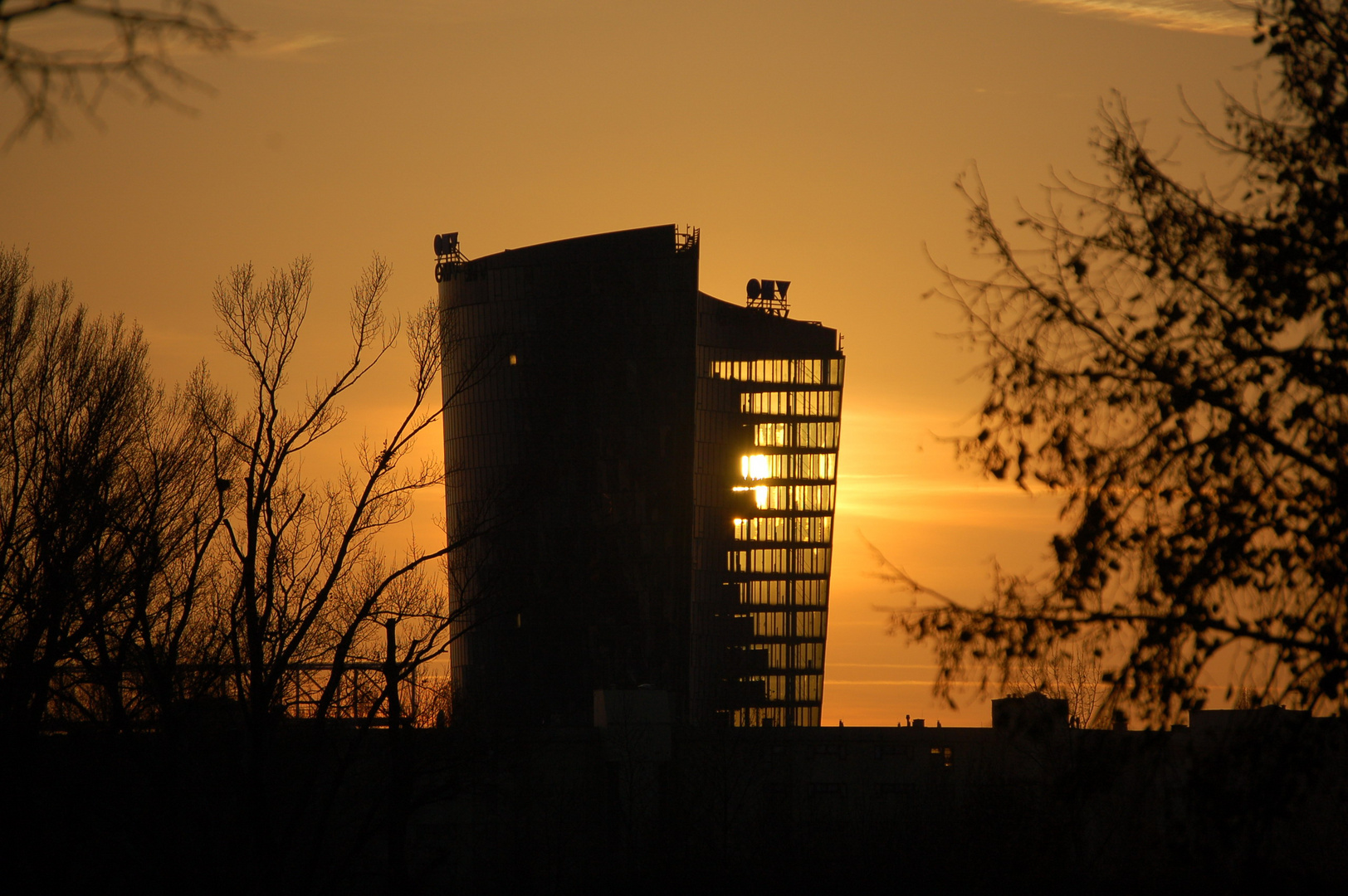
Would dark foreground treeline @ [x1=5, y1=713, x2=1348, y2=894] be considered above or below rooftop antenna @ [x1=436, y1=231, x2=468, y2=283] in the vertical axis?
below

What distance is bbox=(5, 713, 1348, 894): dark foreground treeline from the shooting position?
9789 mm

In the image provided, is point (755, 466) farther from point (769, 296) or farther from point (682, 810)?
point (682, 810)

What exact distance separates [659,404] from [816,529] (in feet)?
161

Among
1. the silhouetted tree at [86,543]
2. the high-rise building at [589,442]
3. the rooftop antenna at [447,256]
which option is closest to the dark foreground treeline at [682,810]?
the silhouetted tree at [86,543]

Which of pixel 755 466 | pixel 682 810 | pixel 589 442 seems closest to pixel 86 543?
pixel 682 810

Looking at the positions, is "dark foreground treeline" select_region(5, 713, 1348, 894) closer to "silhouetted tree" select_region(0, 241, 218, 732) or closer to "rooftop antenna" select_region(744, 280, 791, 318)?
"silhouetted tree" select_region(0, 241, 218, 732)

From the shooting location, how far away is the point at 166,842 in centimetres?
2778

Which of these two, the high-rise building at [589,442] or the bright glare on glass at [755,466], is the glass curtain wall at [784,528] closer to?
the bright glare on glass at [755,466]

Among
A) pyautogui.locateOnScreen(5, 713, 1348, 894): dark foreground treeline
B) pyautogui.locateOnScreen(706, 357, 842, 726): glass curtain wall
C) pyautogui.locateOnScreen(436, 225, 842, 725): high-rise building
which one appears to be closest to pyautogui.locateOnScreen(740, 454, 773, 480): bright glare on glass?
pyautogui.locateOnScreen(706, 357, 842, 726): glass curtain wall

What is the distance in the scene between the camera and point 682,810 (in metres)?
71.2

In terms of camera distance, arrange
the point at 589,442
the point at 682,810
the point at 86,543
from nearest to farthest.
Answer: the point at 86,543
the point at 682,810
the point at 589,442

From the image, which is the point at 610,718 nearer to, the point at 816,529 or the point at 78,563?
the point at 78,563

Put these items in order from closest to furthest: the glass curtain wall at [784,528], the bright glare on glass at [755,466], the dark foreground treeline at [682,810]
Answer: the dark foreground treeline at [682,810]
the bright glare on glass at [755,466]
the glass curtain wall at [784,528]

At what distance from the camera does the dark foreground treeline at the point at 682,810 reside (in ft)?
32.1
